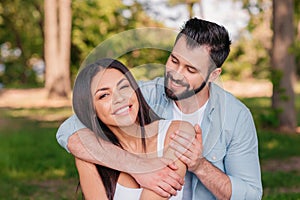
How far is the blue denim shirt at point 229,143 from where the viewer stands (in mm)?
2852

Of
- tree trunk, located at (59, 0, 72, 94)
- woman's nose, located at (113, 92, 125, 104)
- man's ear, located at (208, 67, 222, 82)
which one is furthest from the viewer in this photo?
tree trunk, located at (59, 0, 72, 94)

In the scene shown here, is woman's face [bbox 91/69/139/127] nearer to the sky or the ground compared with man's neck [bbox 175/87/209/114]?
nearer to the sky

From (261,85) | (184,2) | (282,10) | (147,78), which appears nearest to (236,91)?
(261,85)

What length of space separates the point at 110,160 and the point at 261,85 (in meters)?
25.5

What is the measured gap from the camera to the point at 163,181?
2570 millimetres

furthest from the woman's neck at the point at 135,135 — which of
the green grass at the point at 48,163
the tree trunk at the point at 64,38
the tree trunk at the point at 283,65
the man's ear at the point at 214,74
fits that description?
the tree trunk at the point at 64,38

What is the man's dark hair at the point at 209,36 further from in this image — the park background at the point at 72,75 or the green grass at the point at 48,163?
the green grass at the point at 48,163

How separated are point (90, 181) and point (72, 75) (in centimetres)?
2579

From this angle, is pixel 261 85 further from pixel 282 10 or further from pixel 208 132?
pixel 208 132

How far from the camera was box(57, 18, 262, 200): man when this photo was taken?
268 centimetres

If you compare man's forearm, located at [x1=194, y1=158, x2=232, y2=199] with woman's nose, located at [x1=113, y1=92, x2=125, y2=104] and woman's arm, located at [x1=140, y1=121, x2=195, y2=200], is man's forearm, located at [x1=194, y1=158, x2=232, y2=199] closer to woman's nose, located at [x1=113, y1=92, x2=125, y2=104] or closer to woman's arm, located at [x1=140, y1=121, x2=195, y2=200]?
woman's arm, located at [x1=140, y1=121, x2=195, y2=200]

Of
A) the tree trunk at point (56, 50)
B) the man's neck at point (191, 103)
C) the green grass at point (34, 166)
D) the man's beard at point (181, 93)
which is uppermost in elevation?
the man's beard at point (181, 93)

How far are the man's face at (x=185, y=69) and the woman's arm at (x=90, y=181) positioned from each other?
476 mm

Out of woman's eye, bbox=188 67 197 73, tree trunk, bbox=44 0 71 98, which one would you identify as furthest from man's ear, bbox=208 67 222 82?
tree trunk, bbox=44 0 71 98
